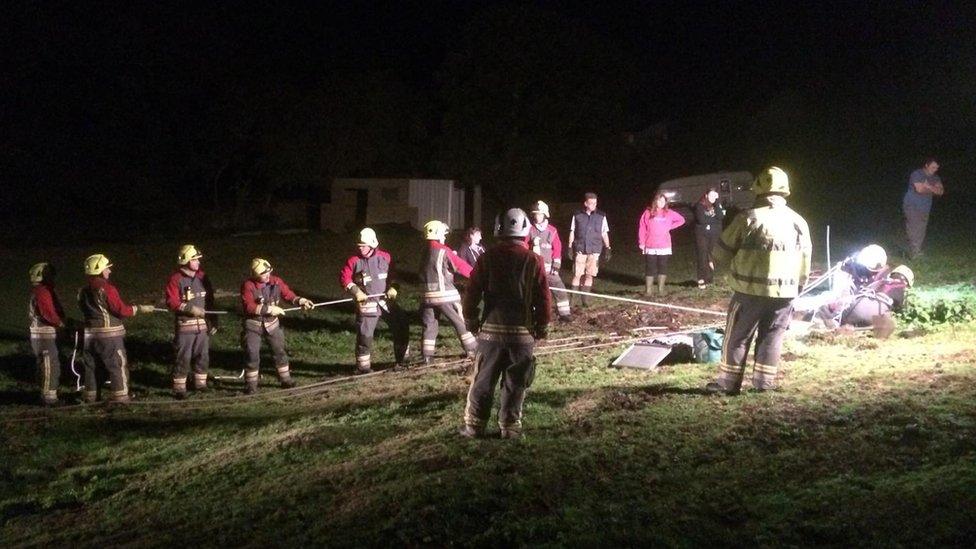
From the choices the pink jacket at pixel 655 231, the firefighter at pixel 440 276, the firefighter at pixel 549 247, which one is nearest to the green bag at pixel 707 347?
the firefighter at pixel 440 276

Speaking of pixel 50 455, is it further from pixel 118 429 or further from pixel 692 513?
pixel 692 513

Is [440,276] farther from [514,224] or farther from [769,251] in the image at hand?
[769,251]

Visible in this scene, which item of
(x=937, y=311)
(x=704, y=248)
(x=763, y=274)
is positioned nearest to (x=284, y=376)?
(x=763, y=274)

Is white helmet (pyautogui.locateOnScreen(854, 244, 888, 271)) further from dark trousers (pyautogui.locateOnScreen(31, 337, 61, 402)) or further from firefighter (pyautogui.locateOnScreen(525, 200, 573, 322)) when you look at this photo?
dark trousers (pyautogui.locateOnScreen(31, 337, 61, 402))

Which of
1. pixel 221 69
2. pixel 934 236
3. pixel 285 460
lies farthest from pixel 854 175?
pixel 285 460

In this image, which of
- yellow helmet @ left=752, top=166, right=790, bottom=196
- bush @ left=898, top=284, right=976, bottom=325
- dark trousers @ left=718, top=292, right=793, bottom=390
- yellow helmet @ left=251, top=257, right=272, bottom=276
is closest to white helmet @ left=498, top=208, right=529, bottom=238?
dark trousers @ left=718, top=292, right=793, bottom=390

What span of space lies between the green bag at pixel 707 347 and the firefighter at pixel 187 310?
6103 mm

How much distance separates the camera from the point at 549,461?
6.43 metres

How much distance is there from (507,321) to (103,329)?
20.3 feet

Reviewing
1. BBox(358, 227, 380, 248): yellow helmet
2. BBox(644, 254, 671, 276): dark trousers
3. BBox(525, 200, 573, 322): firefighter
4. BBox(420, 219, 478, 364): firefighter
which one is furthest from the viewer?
BBox(644, 254, 671, 276): dark trousers

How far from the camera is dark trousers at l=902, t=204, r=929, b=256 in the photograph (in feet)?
53.8

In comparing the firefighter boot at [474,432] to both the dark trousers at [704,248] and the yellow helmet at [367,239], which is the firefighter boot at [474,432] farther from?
the dark trousers at [704,248]

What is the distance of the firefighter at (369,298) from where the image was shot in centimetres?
1194

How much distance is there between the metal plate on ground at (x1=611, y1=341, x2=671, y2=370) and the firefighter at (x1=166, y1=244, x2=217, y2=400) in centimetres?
525
